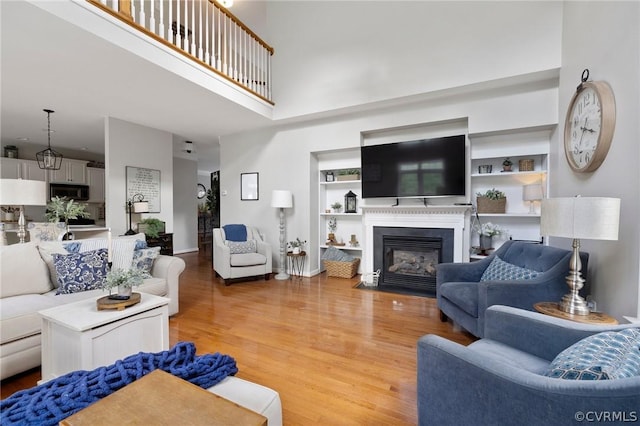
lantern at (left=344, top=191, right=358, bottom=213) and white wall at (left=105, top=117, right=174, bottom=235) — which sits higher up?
white wall at (left=105, top=117, right=174, bottom=235)

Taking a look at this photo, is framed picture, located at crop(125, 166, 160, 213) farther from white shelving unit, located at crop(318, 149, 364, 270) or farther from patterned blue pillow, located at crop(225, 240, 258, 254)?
white shelving unit, located at crop(318, 149, 364, 270)

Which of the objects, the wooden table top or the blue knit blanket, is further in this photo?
the blue knit blanket

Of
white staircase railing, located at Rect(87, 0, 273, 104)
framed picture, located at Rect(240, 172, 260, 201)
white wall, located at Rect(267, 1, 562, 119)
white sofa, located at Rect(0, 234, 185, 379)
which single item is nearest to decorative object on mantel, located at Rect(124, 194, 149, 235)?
framed picture, located at Rect(240, 172, 260, 201)

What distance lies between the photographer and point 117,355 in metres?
1.72

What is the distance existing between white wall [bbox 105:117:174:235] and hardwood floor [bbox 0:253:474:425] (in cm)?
169

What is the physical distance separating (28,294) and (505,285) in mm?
3764

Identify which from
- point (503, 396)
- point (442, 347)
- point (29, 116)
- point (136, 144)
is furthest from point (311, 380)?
point (29, 116)

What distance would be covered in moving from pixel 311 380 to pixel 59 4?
325 cm

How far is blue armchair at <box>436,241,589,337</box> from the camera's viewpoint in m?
1.96

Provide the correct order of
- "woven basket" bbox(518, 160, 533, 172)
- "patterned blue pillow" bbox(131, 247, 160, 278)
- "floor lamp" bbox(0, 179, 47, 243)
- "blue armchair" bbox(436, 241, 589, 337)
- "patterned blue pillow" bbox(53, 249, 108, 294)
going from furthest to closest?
"woven basket" bbox(518, 160, 533, 172) < "patterned blue pillow" bbox(131, 247, 160, 278) < "floor lamp" bbox(0, 179, 47, 243) < "patterned blue pillow" bbox(53, 249, 108, 294) < "blue armchair" bbox(436, 241, 589, 337)

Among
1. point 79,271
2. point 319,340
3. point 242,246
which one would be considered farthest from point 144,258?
point 319,340

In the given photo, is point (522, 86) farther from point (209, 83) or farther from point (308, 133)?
point (209, 83)

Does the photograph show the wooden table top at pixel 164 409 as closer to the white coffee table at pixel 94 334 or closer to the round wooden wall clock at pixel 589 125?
the white coffee table at pixel 94 334

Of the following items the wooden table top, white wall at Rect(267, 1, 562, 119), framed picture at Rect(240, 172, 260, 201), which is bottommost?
the wooden table top
